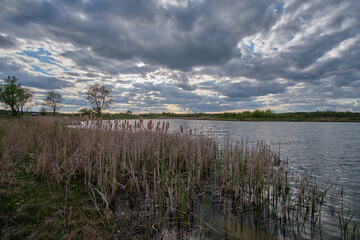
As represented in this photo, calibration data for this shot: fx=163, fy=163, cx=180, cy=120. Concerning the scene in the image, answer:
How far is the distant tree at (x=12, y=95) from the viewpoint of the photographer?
44.7m

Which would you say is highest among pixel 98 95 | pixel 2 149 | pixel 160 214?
pixel 98 95

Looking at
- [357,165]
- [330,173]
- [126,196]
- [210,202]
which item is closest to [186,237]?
[210,202]

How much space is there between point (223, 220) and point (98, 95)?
5935 centimetres

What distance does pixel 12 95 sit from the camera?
150 ft

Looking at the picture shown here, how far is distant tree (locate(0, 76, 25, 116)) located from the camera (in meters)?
44.7

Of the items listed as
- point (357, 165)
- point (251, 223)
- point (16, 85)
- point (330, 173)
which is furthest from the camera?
point (16, 85)

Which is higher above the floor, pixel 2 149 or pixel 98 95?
pixel 98 95

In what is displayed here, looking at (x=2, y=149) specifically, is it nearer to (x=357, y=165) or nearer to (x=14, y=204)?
(x=14, y=204)

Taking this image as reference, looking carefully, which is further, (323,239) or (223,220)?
(223,220)

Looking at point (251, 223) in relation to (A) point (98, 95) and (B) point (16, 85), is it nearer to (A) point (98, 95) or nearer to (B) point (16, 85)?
(A) point (98, 95)

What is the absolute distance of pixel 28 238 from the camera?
2.33 m

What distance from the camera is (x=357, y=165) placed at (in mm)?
8906

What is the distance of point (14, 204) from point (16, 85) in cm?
6392

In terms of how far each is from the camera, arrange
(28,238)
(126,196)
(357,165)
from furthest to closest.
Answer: (357,165) → (126,196) → (28,238)
